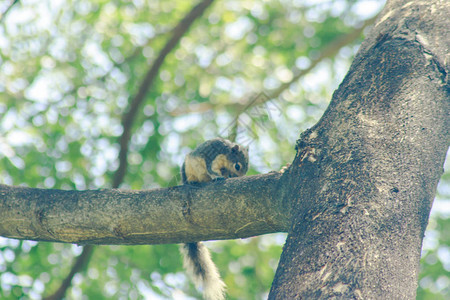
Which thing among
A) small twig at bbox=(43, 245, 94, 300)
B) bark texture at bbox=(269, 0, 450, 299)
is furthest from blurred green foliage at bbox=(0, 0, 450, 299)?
bark texture at bbox=(269, 0, 450, 299)

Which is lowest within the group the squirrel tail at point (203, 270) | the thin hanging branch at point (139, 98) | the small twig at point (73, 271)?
the small twig at point (73, 271)

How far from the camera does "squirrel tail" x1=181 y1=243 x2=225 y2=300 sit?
15.3ft

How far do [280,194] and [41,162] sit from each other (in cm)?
519

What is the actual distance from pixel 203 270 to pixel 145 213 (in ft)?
5.98

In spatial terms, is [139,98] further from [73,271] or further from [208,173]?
[73,271]

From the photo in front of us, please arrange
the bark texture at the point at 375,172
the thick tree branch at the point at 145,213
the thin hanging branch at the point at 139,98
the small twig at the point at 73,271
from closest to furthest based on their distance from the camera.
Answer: the bark texture at the point at 375,172 → the thick tree branch at the point at 145,213 → the small twig at the point at 73,271 → the thin hanging branch at the point at 139,98

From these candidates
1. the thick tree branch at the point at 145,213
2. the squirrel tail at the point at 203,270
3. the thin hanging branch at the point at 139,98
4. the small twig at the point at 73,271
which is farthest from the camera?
the thin hanging branch at the point at 139,98

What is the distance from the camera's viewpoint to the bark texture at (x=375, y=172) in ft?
5.76

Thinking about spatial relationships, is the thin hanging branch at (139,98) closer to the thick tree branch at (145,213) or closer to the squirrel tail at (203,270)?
the squirrel tail at (203,270)

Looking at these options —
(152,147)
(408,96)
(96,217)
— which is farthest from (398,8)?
(152,147)

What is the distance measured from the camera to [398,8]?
307cm

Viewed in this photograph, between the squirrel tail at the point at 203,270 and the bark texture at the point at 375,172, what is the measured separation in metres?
2.38

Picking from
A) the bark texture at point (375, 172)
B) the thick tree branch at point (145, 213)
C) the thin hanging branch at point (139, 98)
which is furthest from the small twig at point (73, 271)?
the bark texture at point (375, 172)

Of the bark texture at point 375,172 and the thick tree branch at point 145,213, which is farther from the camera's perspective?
the thick tree branch at point 145,213
